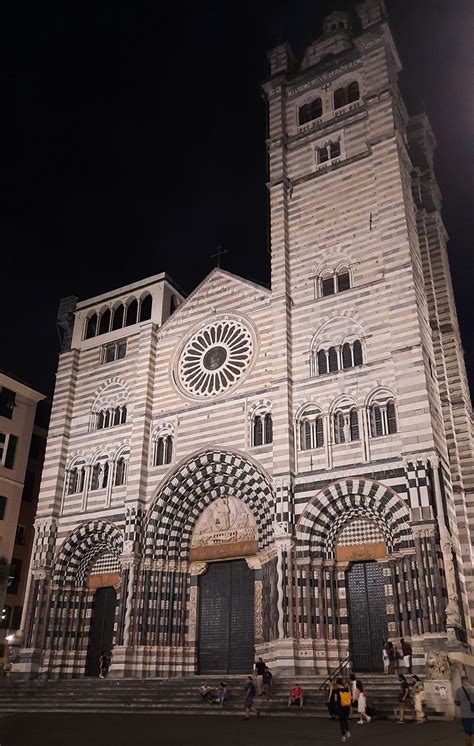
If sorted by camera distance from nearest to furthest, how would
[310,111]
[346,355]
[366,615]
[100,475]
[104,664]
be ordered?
[366,615], [346,355], [104,664], [100,475], [310,111]

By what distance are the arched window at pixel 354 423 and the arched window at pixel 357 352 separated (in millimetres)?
1820

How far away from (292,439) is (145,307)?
35.9 feet

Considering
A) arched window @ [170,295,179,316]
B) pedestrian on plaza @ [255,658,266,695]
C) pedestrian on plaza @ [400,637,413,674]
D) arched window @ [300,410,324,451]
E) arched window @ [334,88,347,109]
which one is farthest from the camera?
arched window @ [170,295,179,316]

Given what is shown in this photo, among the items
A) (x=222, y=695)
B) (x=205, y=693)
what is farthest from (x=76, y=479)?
(x=222, y=695)

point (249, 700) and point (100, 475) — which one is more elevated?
point (100, 475)

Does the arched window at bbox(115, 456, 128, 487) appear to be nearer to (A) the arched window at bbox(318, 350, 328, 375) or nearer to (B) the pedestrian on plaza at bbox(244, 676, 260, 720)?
(A) the arched window at bbox(318, 350, 328, 375)

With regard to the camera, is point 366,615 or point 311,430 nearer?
point 366,615

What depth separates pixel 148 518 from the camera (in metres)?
23.7

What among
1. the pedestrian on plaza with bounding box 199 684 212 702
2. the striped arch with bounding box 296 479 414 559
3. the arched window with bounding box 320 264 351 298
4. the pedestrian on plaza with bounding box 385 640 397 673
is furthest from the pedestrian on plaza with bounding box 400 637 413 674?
the arched window with bounding box 320 264 351 298

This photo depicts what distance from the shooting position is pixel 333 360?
2248 centimetres

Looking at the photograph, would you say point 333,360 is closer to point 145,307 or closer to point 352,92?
point 145,307

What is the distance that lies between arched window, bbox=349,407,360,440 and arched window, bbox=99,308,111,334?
44.7ft

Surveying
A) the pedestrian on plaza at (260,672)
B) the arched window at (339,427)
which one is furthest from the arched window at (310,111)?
the pedestrian on plaza at (260,672)

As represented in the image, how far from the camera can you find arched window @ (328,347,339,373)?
2231 cm
